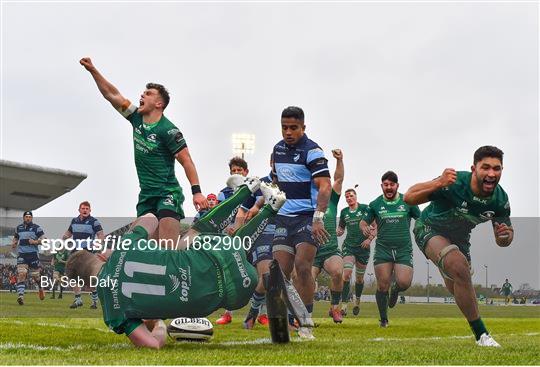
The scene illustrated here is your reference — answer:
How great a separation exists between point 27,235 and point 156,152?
13498 mm

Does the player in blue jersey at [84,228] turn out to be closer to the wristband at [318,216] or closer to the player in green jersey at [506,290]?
the wristband at [318,216]

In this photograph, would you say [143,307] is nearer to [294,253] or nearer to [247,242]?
[247,242]

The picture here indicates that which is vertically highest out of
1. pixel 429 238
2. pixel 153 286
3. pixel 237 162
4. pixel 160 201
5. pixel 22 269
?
pixel 237 162

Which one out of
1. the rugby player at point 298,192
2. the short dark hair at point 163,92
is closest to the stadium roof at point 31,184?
the rugby player at point 298,192

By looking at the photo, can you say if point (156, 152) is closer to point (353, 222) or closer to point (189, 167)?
point (189, 167)

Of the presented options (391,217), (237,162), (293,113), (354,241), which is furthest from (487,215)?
(354,241)

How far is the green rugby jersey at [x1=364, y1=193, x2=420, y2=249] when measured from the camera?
1295 centimetres

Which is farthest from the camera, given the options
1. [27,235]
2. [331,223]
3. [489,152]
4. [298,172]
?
[27,235]

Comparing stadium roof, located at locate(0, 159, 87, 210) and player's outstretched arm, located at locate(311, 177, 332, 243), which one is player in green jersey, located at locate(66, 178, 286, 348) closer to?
player's outstretched arm, located at locate(311, 177, 332, 243)

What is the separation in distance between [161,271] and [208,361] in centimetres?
89

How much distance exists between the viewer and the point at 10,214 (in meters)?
59.7

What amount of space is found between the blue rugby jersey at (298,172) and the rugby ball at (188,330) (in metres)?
1.87

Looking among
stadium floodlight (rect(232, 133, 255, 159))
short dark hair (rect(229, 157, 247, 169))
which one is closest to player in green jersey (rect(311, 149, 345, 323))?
short dark hair (rect(229, 157, 247, 169))

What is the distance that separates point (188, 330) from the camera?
22.6 ft
